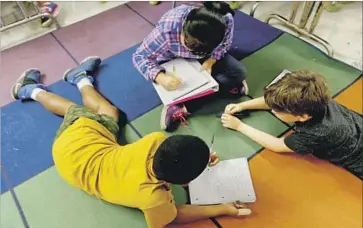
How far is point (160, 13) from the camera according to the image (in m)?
2.21

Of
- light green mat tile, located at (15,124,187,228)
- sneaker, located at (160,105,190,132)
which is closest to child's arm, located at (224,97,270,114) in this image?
sneaker, located at (160,105,190,132)

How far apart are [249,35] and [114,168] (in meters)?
1.29

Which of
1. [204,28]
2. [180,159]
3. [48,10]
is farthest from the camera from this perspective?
[48,10]

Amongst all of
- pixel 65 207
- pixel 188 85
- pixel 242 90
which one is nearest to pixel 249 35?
pixel 242 90

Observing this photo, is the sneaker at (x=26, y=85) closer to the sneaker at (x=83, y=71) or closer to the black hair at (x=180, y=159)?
the sneaker at (x=83, y=71)

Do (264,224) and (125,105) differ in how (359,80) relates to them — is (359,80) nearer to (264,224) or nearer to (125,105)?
(264,224)

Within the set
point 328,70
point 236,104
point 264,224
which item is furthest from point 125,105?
point 328,70

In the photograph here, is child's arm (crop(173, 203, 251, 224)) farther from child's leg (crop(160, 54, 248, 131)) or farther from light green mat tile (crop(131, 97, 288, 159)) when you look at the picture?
child's leg (crop(160, 54, 248, 131))

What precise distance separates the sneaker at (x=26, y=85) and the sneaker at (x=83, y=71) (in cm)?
14

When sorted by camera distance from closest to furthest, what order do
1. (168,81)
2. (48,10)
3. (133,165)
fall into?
(133,165), (168,81), (48,10)

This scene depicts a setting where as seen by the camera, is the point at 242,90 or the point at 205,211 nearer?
the point at 205,211

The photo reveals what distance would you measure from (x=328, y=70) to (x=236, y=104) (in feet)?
2.03

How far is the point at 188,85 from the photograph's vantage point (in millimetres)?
1569

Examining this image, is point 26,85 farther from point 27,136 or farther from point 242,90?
point 242,90
